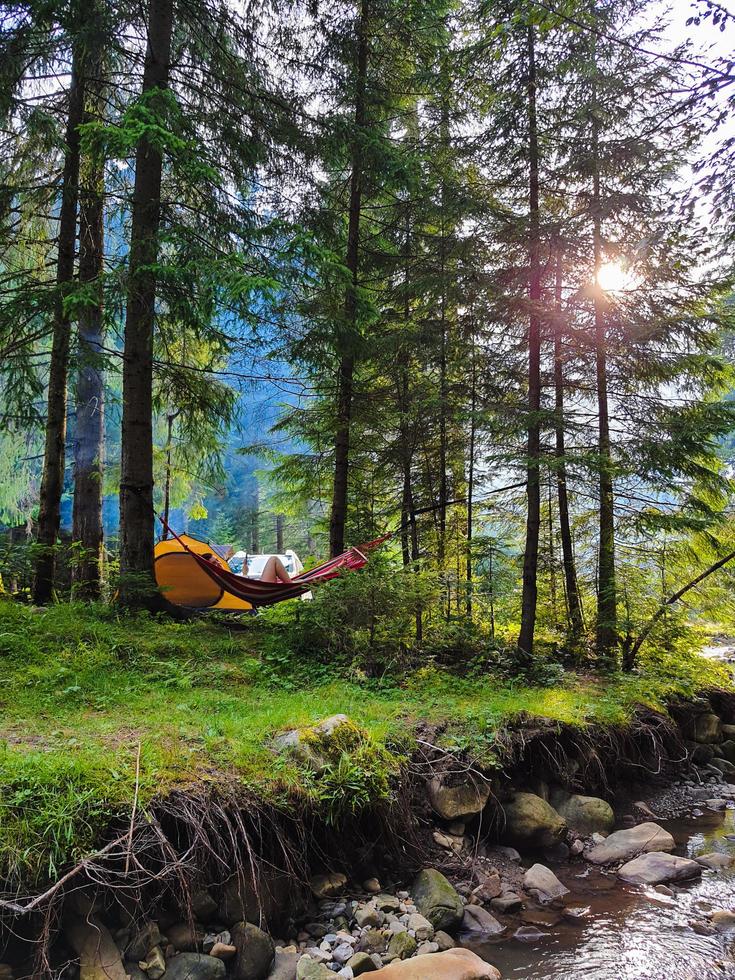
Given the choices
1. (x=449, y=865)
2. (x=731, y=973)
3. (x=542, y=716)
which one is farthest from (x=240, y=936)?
(x=542, y=716)

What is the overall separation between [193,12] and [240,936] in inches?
294

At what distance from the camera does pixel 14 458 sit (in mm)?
10242

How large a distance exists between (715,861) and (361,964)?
8.20 ft

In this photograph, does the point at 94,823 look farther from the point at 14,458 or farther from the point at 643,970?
the point at 14,458

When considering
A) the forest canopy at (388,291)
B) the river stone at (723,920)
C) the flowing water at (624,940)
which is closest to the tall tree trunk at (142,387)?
the forest canopy at (388,291)

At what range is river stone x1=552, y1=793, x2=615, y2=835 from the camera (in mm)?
3938

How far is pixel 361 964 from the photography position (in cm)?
242

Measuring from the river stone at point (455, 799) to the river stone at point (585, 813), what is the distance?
2.94 ft

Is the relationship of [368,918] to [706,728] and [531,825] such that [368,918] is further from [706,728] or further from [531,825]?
[706,728]

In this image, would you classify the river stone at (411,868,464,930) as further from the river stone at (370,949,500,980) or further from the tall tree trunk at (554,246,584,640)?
the tall tree trunk at (554,246,584,640)

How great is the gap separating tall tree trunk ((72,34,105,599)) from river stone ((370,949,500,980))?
14.2ft

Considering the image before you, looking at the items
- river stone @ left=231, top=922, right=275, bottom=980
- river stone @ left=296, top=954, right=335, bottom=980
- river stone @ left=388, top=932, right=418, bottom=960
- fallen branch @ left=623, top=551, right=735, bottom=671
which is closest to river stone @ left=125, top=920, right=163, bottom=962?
river stone @ left=231, top=922, right=275, bottom=980

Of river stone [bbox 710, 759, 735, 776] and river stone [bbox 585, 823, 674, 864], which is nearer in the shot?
river stone [bbox 585, 823, 674, 864]

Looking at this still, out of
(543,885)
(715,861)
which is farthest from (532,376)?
(543,885)
